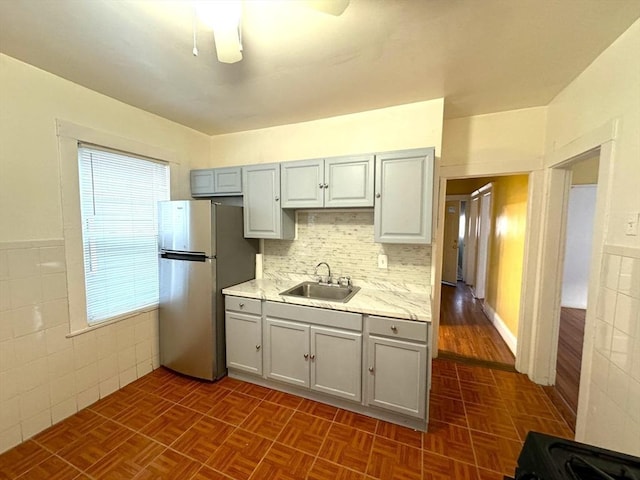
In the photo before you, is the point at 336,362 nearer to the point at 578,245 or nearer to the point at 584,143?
the point at 584,143

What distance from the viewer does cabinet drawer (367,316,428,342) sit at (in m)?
1.84

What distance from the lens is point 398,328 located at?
1.90 m

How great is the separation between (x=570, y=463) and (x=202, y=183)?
3.13m

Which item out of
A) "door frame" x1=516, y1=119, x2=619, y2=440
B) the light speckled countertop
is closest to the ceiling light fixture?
the light speckled countertop

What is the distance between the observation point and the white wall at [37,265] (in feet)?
5.66

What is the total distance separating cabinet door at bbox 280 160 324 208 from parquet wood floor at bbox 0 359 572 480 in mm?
1675

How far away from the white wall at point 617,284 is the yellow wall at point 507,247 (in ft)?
4.95

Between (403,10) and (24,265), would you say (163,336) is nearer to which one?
(24,265)

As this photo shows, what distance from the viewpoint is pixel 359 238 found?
260 cm

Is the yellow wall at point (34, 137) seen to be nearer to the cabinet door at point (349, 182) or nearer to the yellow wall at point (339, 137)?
the yellow wall at point (339, 137)

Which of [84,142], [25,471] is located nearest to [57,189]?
[84,142]

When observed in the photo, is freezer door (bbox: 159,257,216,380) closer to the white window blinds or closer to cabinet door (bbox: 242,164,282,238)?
the white window blinds

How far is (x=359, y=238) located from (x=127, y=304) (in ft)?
7.20

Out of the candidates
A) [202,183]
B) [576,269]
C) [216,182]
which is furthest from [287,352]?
[576,269]
